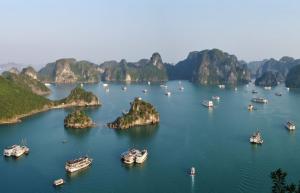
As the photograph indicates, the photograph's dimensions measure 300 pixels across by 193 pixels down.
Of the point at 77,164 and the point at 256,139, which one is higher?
the point at 256,139

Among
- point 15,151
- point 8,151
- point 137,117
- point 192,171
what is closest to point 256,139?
point 192,171

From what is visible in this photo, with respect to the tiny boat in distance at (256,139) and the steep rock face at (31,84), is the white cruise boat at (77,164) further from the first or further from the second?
the steep rock face at (31,84)

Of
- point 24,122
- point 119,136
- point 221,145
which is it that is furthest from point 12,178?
point 24,122

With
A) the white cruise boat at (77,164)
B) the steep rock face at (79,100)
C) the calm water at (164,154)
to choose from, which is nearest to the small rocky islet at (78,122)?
the calm water at (164,154)

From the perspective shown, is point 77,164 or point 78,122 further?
point 78,122

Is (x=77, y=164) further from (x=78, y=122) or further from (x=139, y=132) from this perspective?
(x=78, y=122)

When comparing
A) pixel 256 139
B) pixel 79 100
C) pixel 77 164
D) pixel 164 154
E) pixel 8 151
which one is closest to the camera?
pixel 77 164

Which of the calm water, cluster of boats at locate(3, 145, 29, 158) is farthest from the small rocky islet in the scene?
cluster of boats at locate(3, 145, 29, 158)
